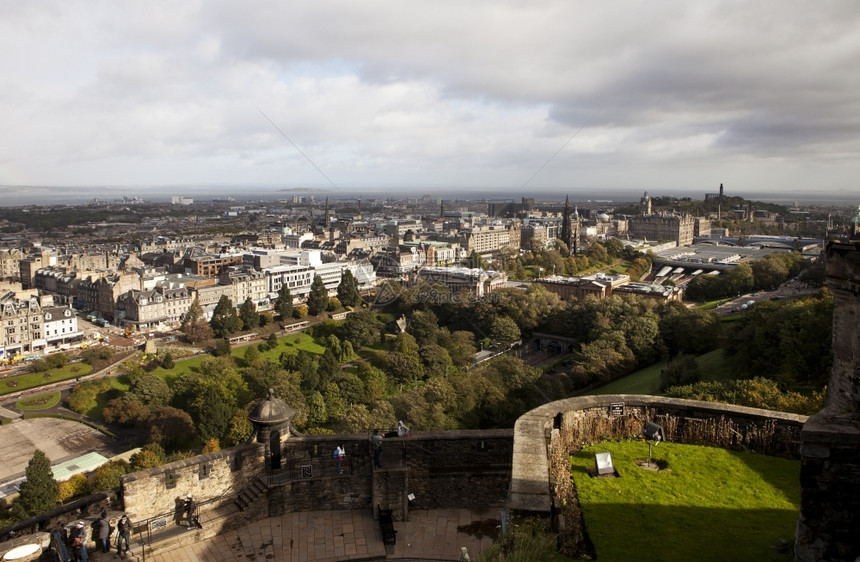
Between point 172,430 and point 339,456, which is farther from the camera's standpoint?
point 172,430

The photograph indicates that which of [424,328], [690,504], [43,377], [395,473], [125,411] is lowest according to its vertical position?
[43,377]

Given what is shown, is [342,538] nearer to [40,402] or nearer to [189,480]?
[189,480]

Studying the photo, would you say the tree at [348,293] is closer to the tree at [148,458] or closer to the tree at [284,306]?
the tree at [284,306]

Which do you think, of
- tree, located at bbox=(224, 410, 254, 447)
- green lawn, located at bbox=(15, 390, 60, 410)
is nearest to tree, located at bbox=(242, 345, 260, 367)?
green lawn, located at bbox=(15, 390, 60, 410)

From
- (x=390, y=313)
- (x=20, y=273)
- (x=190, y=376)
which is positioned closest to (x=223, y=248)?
(x=20, y=273)

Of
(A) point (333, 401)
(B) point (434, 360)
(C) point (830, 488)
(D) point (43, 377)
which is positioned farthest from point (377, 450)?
(D) point (43, 377)

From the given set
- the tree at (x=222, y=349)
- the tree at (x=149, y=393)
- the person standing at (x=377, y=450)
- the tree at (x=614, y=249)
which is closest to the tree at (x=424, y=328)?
the tree at (x=222, y=349)
